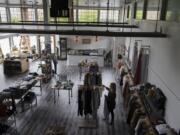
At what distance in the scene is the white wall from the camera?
4.49 metres

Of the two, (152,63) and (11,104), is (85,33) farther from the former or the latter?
(11,104)

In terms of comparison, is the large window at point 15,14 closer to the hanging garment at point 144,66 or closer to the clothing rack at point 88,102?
the clothing rack at point 88,102

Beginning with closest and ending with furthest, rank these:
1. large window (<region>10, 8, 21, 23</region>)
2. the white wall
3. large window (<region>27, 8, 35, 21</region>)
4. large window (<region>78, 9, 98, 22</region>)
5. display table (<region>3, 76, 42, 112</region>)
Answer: the white wall
display table (<region>3, 76, 42, 112</region>)
large window (<region>10, 8, 21, 23</region>)
large window (<region>27, 8, 35, 21</region>)
large window (<region>78, 9, 98, 22</region>)

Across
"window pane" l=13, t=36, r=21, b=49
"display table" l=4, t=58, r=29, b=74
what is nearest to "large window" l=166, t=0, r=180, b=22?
"display table" l=4, t=58, r=29, b=74

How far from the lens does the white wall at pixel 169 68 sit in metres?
4.49

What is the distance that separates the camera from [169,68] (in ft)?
16.5

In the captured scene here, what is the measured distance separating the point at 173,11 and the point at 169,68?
4.44ft

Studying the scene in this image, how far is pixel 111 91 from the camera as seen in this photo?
7047 millimetres

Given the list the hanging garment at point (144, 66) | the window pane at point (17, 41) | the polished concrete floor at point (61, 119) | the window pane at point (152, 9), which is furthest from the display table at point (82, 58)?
the hanging garment at point (144, 66)

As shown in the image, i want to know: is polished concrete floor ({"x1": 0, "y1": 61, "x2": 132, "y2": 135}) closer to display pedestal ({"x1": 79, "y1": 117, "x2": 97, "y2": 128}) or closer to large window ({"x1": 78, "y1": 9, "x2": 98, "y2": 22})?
display pedestal ({"x1": 79, "y1": 117, "x2": 97, "y2": 128})

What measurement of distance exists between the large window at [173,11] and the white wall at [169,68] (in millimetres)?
146

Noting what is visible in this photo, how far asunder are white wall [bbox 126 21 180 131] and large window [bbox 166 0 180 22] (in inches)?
5.8

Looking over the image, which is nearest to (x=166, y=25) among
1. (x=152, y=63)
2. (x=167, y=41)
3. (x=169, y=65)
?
(x=167, y=41)

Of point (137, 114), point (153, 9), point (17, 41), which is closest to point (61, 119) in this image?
point (137, 114)
